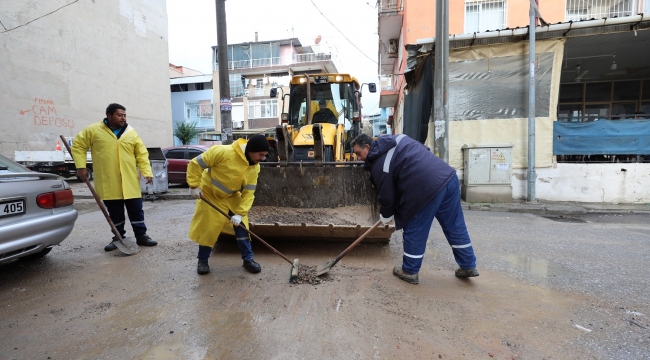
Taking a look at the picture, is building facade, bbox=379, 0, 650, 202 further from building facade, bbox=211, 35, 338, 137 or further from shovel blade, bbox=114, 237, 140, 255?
building facade, bbox=211, 35, 338, 137

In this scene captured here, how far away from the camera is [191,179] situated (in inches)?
118

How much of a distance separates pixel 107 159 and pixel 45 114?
13.3 m

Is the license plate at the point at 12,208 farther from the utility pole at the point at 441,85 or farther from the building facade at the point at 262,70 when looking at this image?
the building facade at the point at 262,70

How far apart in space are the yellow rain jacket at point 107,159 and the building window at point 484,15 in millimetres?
11633

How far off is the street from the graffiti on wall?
1252 cm

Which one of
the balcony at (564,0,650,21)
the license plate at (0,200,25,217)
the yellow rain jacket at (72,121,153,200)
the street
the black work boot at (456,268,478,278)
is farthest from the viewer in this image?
the balcony at (564,0,650,21)

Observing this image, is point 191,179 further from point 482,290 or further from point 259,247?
point 482,290

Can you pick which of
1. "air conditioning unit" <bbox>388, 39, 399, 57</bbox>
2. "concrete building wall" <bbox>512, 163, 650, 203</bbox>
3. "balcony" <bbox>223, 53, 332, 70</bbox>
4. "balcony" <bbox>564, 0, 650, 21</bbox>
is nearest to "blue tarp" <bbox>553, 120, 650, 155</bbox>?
"concrete building wall" <bbox>512, 163, 650, 203</bbox>

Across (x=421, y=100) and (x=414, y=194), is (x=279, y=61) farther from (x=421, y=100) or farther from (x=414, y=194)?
(x=414, y=194)

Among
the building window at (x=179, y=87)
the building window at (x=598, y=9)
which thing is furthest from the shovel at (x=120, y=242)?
the building window at (x=179, y=87)

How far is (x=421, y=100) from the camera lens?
8.93m

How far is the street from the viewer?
2.05 meters

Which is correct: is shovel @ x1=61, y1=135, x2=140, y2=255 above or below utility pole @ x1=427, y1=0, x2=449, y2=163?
below

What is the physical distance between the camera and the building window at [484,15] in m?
11.5
